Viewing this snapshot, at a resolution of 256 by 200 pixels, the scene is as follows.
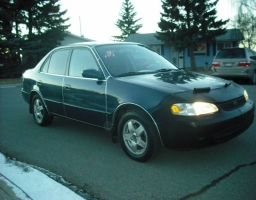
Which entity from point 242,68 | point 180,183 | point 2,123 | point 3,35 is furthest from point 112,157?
point 3,35

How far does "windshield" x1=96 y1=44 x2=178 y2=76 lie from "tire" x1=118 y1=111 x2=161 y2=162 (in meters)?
0.81

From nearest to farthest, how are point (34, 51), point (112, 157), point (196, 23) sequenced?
1. point (112, 157)
2. point (34, 51)
3. point (196, 23)

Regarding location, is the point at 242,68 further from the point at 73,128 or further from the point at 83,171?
the point at 83,171

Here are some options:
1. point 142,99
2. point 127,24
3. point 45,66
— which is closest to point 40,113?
point 45,66

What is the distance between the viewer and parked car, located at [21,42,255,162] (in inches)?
130

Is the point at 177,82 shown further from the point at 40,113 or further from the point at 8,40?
the point at 8,40

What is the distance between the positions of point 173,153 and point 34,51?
843 inches

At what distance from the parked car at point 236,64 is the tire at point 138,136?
9.39 m

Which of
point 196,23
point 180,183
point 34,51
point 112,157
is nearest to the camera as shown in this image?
point 180,183

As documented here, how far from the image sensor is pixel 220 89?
3684 mm

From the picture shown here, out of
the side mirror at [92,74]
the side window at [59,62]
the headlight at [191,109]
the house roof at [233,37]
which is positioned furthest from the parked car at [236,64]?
the house roof at [233,37]

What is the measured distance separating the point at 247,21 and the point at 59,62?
32432mm

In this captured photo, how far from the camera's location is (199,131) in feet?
10.6

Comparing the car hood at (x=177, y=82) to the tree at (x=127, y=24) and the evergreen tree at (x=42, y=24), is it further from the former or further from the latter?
the tree at (x=127, y=24)
